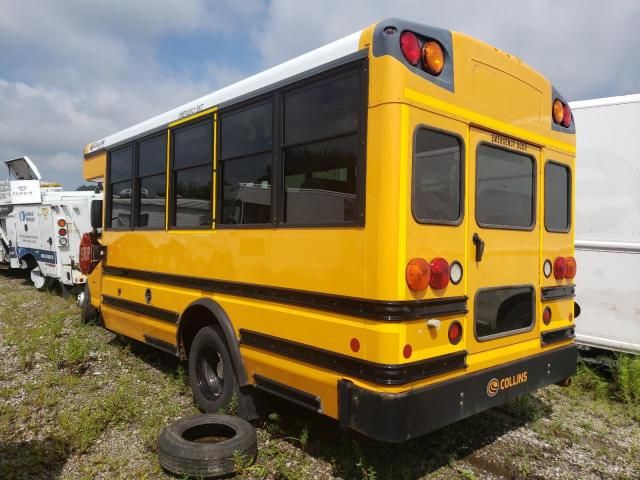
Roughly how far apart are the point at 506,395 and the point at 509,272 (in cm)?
81

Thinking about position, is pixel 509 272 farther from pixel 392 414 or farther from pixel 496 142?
pixel 392 414

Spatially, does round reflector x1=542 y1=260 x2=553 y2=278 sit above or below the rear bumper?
above

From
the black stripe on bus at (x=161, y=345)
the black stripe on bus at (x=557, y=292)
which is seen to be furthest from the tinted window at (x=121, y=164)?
the black stripe on bus at (x=557, y=292)

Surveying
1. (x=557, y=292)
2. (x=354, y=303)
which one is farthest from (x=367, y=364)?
(x=557, y=292)

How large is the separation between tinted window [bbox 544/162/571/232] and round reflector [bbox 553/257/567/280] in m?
0.23

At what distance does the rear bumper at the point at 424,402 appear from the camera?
2.85 metres

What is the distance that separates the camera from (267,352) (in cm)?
368

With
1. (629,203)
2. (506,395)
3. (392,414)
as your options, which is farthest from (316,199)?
(629,203)

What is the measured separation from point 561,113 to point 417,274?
218 centimetres

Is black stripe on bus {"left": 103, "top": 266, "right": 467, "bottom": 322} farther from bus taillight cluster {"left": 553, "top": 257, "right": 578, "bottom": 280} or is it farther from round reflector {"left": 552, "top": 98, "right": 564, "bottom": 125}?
round reflector {"left": 552, "top": 98, "right": 564, "bottom": 125}

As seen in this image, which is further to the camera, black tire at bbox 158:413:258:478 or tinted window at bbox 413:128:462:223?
black tire at bbox 158:413:258:478

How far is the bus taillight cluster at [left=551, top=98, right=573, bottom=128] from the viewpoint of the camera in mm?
4152

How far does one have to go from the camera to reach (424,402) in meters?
2.97

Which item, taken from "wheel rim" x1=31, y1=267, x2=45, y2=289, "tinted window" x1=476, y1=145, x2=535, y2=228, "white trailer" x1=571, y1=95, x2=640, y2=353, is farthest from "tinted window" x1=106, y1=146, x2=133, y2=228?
"wheel rim" x1=31, y1=267, x2=45, y2=289
